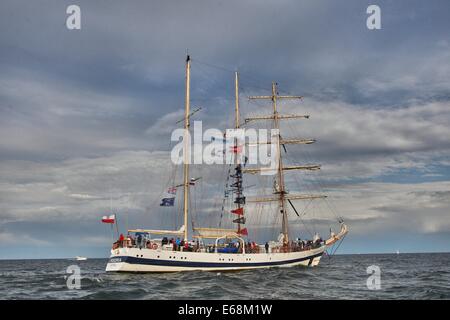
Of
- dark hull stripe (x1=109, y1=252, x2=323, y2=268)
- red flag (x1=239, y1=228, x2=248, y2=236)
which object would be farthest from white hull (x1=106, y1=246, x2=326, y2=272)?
red flag (x1=239, y1=228, x2=248, y2=236)

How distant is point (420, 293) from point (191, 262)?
88.0 ft

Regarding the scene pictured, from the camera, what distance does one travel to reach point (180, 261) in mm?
50031

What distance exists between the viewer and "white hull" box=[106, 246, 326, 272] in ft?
157

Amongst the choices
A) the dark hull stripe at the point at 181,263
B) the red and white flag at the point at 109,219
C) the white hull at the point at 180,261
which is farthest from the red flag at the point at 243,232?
the red and white flag at the point at 109,219

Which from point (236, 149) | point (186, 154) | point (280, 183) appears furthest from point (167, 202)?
point (280, 183)

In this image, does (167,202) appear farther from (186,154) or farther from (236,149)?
(236,149)

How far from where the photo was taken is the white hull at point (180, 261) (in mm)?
47719

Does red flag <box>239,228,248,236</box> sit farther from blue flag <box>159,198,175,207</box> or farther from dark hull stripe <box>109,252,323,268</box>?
blue flag <box>159,198,175,207</box>

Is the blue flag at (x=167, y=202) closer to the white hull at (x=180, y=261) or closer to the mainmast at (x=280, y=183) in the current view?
the white hull at (x=180, y=261)

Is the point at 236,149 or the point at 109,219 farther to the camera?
the point at 236,149
